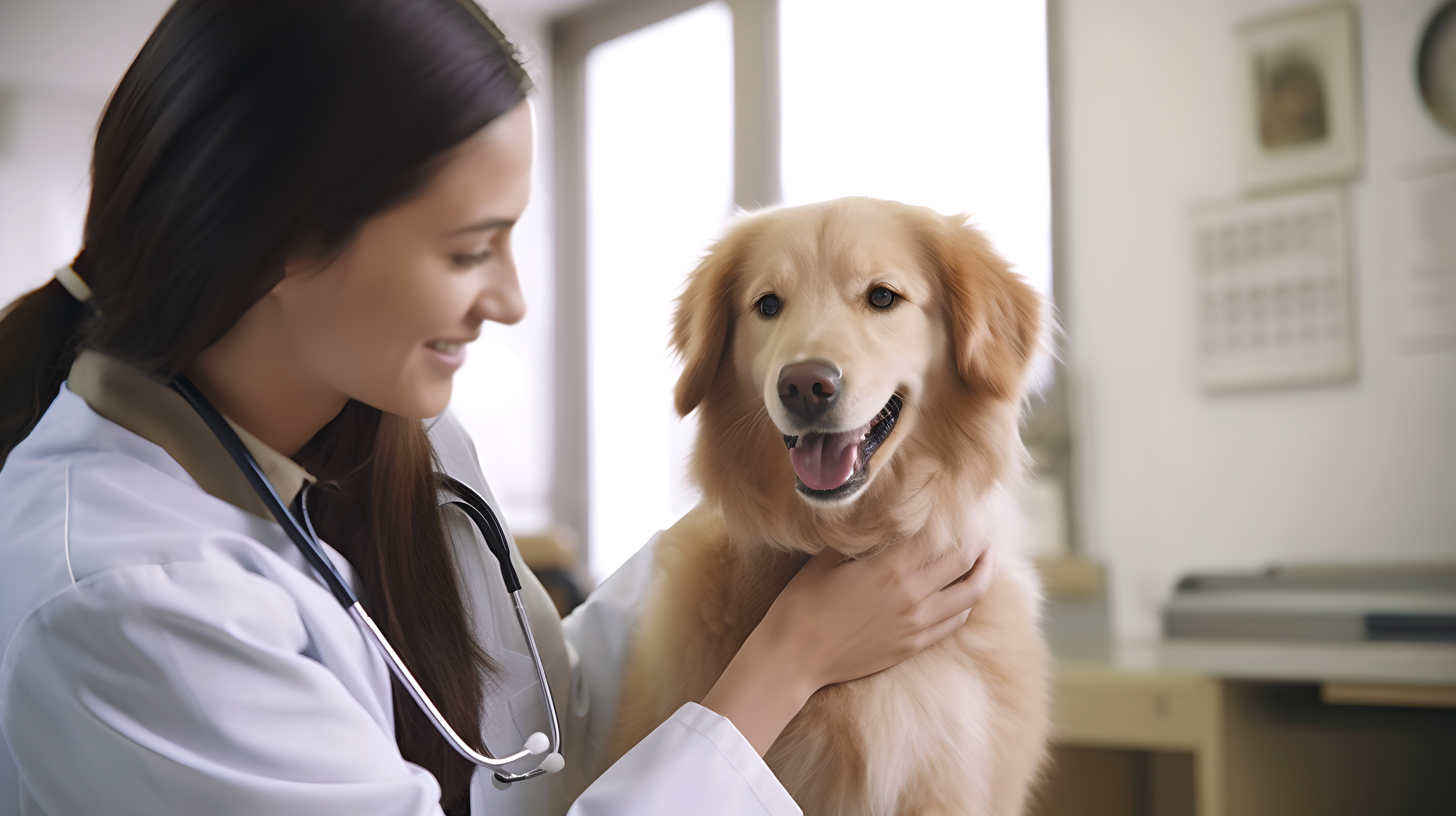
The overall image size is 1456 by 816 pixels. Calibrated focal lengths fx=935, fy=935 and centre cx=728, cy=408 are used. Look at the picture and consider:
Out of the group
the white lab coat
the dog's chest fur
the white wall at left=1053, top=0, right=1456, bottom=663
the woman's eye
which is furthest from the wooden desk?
the woman's eye

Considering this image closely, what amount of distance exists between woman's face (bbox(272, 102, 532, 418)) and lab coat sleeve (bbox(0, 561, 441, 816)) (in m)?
0.21

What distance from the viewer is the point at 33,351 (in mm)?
896

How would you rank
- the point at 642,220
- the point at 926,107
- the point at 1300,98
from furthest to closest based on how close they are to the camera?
the point at 642,220 → the point at 926,107 → the point at 1300,98

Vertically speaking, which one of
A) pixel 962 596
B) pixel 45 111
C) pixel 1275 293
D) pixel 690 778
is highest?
pixel 45 111

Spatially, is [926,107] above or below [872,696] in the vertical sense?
above

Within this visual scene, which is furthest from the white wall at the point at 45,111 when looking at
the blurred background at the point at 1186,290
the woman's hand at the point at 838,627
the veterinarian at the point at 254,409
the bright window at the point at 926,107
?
the woman's hand at the point at 838,627

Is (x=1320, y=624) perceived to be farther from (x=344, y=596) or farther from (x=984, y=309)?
(x=344, y=596)

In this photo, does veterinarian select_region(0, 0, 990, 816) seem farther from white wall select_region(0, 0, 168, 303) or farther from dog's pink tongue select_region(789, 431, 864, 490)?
white wall select_region(0, 0, 168, 303)

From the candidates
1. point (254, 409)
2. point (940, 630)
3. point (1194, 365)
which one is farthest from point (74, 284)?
point (1194, 365)

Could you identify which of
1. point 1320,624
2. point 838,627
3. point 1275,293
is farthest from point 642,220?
point 838,627

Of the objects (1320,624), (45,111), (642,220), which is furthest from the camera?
(642,220)

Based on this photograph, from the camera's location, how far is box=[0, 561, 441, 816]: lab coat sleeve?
2.20ft

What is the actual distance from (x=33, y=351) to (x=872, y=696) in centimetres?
94

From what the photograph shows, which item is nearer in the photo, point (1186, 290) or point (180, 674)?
point (180, 674)
